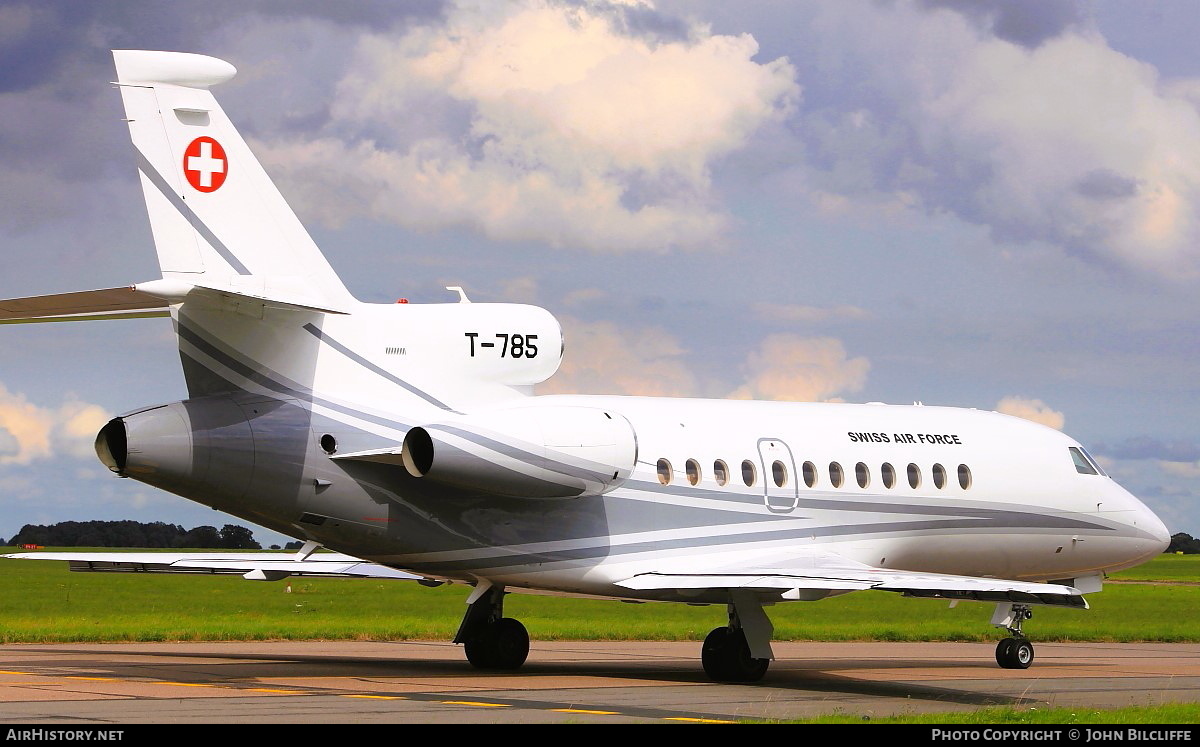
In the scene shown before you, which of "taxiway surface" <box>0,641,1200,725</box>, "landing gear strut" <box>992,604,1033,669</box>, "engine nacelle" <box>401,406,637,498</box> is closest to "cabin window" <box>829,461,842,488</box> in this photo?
"taxiway surface" <box>0,641,1200,725</box>

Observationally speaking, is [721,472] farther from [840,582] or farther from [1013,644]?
[1013,644]

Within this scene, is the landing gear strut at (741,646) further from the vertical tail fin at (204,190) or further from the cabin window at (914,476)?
the vertical tail fin at (204,190)

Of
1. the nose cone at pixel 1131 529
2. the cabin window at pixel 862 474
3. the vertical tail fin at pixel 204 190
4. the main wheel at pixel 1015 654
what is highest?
the vertical tail fin at pixel 204 190

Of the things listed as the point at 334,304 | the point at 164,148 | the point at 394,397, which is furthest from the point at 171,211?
the point at 394,397

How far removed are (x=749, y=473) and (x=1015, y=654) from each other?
5855 millimetres

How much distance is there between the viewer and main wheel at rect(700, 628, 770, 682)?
2081 centimetres

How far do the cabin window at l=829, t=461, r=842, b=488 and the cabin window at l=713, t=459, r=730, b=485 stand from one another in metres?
2.01

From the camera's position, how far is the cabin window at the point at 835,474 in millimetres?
22453

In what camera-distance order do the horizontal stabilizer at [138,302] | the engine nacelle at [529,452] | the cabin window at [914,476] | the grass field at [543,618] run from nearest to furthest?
the horizontal stabilizer at [138,302] → the engine nacelle at [529,452] → the cabin window at [914,476] → the grass field at [543,618]

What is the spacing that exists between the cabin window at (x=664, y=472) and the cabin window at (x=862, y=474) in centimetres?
356

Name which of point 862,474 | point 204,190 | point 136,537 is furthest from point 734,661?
point 136,537

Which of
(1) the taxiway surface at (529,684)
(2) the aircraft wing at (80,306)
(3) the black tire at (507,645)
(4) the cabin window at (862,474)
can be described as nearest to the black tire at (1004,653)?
(1) the taxiway surface at (529,684)

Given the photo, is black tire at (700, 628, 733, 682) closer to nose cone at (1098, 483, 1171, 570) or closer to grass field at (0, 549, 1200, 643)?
nose cone at (1098, 483, 1171, 570)
